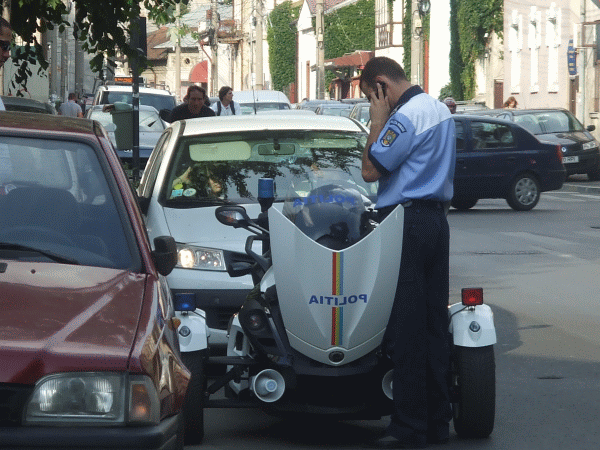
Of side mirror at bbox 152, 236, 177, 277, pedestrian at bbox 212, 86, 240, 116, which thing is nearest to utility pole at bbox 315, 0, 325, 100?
pedestrian at bbox 212, 86, 240, 116

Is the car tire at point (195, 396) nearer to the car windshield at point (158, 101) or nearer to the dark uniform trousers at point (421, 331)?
the dark uniform trousers at point (421, 331)

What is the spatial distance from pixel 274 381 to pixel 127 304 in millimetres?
1659

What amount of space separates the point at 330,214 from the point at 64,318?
189 centimetres

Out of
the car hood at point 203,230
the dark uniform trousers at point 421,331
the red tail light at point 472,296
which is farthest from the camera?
the car hood at point 203,230

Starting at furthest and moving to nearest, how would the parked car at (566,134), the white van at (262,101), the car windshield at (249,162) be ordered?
1. the white van at (262,101)
2. the parked car at (566,134)
3. the car windshield at (249,162)

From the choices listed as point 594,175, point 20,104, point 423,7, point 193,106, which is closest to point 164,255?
point 193,106

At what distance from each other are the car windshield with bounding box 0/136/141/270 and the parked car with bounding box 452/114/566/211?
52.0 feet

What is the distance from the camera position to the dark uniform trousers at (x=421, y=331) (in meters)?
5.61

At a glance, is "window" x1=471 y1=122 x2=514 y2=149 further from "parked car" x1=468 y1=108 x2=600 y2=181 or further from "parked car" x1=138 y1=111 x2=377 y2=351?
"parked car" x1=138 y1=111 x2=377 y2=351

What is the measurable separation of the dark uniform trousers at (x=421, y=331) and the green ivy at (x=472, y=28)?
44990 millimetres

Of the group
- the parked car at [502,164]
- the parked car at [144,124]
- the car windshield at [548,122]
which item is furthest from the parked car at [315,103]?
the parked car at [502,164]

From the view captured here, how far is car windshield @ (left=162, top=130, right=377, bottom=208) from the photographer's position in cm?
816

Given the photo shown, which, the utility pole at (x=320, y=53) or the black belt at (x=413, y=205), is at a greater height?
the utility pole at (x=320, y=53)

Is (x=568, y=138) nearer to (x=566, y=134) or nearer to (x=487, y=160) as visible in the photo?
(x=566, y=134)
